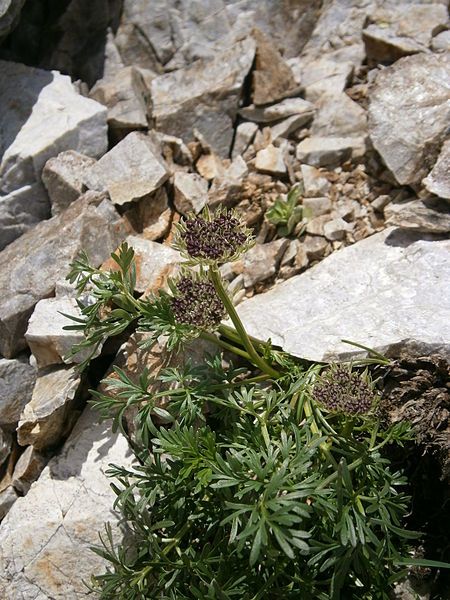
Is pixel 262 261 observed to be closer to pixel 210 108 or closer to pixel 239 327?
pixel 239 327

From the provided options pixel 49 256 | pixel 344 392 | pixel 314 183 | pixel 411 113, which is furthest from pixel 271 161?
pixel 344 392

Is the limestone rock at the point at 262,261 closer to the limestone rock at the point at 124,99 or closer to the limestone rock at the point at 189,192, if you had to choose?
the limestone rock at the point at 189,192

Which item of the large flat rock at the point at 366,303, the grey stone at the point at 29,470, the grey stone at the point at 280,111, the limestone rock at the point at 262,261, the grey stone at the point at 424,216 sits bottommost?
the grey stone at the point at 29,470

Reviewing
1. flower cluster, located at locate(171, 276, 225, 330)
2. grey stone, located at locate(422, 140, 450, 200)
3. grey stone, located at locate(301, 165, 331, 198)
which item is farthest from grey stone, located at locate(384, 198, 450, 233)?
flower cluster, located at locate(171, 276, 225, 330)

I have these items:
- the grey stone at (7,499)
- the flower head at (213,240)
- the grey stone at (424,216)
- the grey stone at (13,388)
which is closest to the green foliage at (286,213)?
the grey stone at (424,216)

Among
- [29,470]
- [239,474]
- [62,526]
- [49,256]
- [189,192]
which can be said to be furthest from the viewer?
[189,192]

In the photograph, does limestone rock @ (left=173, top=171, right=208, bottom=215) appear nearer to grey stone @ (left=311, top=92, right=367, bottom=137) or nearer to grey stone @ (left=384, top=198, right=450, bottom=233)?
grey stone @ (left=311, top=92, right=367, bottom=137)
